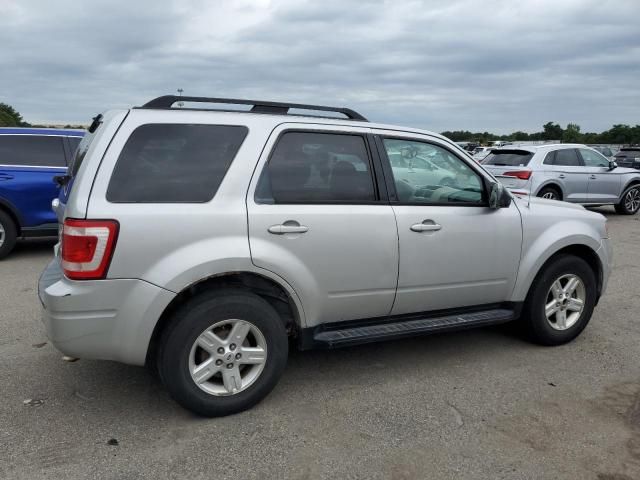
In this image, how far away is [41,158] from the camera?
757 cm

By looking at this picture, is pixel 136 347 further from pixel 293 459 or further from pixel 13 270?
pixel 13 270

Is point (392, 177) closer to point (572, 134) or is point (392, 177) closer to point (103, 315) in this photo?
point (103, 315)

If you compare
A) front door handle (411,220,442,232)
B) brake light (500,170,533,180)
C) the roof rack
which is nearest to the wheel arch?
front door handle (411,220,442,232)

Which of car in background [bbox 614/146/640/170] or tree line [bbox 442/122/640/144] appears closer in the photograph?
car in background [bbox 614/146/640/170]

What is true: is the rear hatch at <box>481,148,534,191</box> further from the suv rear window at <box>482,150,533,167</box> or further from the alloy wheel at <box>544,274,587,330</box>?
the alloy wheel at <box>544,274,587,330</box>

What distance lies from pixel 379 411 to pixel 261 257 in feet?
3.98

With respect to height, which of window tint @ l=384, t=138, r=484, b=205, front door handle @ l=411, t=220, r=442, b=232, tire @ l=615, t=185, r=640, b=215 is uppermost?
window tint @ l=384, t=138, r=484, b=205

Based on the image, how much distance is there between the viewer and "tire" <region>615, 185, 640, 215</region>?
43.2ft

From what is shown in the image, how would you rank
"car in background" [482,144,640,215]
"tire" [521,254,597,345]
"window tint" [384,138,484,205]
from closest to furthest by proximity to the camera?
"window tint" [384,138,484,205], "tire" [521,254,597,345], "car in background" [482,144,640,215]

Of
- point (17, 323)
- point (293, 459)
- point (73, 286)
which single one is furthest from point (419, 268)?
point (17, 323)

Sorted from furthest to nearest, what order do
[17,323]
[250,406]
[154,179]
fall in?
[17,323]
[250,406]
[154,179]

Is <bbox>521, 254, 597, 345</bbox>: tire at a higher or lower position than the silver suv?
lower

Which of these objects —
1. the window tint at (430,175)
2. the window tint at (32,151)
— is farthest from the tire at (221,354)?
the window tint at (32,151)

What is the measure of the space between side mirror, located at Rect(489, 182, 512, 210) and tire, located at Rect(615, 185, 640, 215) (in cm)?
1090
